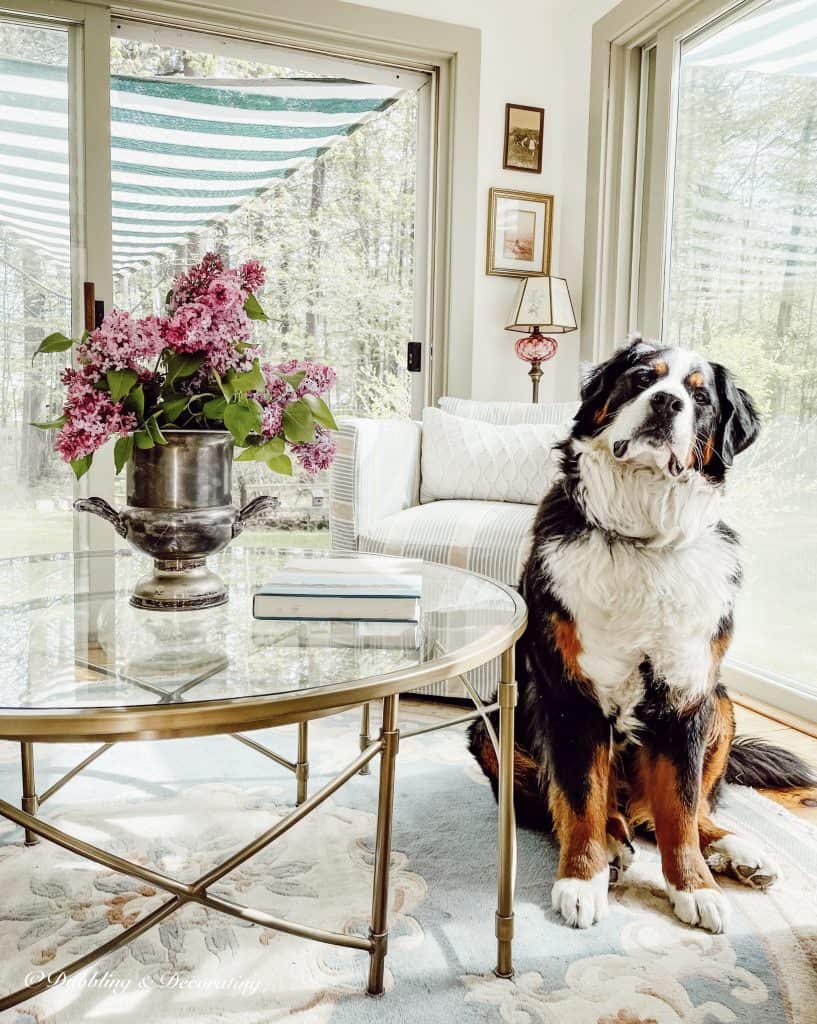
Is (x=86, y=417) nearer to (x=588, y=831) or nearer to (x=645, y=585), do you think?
(x=645, y=585)

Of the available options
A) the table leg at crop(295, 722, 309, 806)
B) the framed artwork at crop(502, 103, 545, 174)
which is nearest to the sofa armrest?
the table leg at crop(295, 722, 309, 806)

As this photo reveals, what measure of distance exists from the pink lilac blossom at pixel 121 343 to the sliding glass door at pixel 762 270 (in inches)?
66.1

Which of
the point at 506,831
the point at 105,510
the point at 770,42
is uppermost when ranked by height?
the point at 770,42

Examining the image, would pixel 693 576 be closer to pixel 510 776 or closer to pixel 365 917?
pixel 510 776

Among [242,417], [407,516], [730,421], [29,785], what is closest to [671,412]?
[730,421]

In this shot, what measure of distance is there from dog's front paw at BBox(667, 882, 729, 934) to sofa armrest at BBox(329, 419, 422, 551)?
1.30m

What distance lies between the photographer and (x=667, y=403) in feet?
3.89

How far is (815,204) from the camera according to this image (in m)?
2.19

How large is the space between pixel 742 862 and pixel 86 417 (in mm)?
1238

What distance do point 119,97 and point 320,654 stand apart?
2.86m

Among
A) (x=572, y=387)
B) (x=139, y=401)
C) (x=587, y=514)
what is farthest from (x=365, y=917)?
(x=572, y=387)

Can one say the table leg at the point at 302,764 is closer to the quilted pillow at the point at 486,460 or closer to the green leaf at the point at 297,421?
the green leaf at the point at 297,421

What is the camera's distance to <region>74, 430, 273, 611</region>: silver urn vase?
3.73 feet

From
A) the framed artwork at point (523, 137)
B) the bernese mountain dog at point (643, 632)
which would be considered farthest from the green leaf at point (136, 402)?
the framed artwork at point (523, 137)
